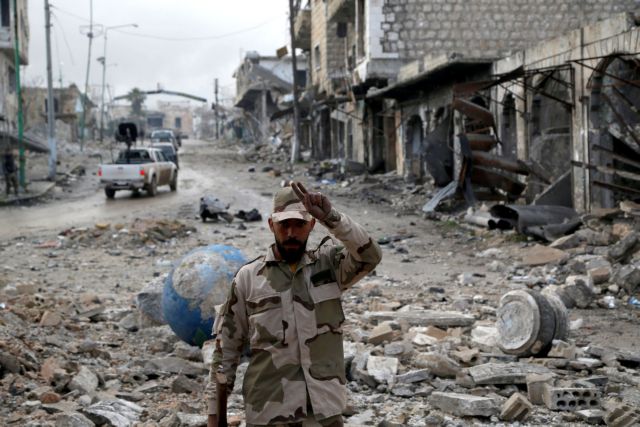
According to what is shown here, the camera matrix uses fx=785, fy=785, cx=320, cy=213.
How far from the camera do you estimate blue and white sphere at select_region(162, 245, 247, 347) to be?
680 cm

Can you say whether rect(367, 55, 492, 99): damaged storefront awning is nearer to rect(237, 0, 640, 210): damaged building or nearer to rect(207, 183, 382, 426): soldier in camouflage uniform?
rect(237, 0, 640, 210): damaged building

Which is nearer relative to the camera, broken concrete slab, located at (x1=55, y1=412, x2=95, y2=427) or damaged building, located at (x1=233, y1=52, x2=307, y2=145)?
broken concrete slab, located at (x1=55, y1=412, x2=95, y2=427)

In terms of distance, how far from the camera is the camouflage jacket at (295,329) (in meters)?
3.19

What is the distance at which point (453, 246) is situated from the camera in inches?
559

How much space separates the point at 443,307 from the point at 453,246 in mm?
5351

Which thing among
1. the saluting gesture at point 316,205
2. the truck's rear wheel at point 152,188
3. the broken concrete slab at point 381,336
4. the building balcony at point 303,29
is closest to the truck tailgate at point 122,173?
the truck's rear wheel at point 152,188

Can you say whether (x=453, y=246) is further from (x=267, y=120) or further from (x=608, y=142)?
(x=267, y=120)

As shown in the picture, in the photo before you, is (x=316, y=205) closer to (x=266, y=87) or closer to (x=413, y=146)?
(x=413, y=146)

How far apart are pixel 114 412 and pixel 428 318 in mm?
3549

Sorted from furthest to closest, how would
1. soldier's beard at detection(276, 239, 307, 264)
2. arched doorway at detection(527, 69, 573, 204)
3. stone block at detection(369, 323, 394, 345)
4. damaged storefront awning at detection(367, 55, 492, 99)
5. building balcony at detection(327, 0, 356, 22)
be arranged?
building balcony at detection(327, 0, 356, 22), damaged storefront awning at detection(367, 55, 492, 99), arched doorway at detection(527, 69, 573, 204), stone block at detection(369, 323, 394, 345), soldier's beard at detection(276, 239, 307, 264)

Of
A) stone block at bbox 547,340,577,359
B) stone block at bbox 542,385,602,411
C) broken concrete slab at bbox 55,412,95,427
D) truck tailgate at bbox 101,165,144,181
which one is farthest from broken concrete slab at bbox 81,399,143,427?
truck tailgate at bbox 101,165,144,181

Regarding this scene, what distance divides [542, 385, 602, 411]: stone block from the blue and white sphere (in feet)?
9.37

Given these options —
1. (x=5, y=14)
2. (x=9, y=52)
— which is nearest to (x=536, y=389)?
(x=5, y=14)

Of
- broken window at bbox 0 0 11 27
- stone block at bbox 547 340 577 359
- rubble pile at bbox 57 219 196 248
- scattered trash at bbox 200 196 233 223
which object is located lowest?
stone block at bbox 547 340 577 359
